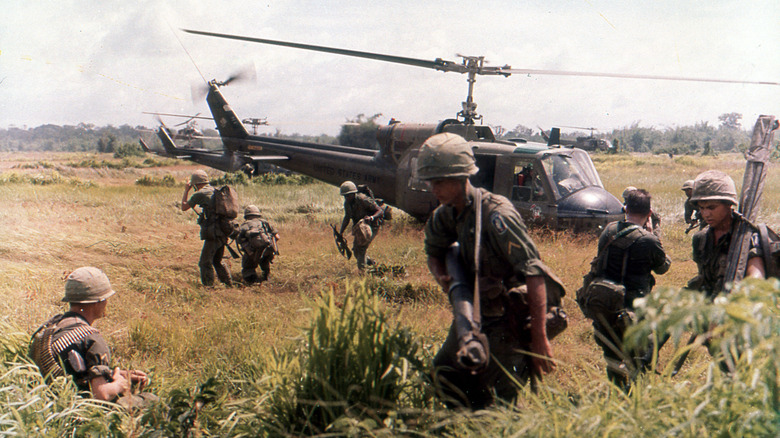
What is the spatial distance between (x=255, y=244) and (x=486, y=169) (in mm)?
4698

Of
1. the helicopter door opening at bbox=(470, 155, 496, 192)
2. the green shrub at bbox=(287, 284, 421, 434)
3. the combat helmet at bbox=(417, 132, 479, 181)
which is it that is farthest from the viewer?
the helicopter door opening at bbox=(470, 155, 496, 192)

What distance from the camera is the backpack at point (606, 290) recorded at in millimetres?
3658

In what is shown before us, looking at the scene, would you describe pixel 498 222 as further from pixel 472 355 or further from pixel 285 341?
pixel 285 341

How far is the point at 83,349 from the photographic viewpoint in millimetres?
2947

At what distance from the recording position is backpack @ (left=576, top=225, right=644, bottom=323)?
144 inches

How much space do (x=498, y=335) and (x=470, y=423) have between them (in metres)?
0.51

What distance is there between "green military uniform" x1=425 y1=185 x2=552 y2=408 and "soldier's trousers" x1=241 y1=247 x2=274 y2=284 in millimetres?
5398

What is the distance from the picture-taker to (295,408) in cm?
250

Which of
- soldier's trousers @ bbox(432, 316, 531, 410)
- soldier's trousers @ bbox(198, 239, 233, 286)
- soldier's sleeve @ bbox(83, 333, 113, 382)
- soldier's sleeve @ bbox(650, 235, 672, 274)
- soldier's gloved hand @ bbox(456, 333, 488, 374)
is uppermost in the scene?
soldier's sleeve @ bbox(650, 235, 672, 274)

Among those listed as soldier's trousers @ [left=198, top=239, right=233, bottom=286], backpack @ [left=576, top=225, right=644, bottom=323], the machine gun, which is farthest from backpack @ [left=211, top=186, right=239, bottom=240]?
the machine gun

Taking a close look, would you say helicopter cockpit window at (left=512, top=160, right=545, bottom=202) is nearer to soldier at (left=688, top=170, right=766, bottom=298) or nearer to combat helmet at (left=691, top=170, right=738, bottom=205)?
soldier at (left=688, top=170, right=766, bottom=298)

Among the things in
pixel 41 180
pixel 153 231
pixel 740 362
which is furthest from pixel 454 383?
pixel 41 180

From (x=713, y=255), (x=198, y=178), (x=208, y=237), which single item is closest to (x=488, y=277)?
(x=713, y=255)

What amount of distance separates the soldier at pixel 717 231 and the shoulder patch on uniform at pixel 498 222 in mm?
1271
